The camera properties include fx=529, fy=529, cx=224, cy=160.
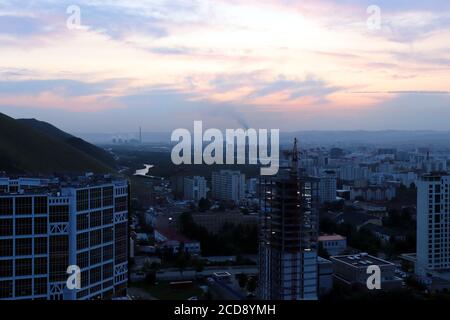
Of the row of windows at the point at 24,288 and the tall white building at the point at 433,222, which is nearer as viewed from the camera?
the row of windows at the point at 24,288

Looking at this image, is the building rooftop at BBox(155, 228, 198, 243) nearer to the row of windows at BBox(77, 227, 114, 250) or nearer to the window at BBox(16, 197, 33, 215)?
the row of windows at BBox(77, 227, 114, 250)

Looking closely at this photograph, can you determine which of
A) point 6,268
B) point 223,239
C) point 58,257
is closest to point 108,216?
point 58,257

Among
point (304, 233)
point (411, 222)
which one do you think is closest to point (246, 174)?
point (411, 222)

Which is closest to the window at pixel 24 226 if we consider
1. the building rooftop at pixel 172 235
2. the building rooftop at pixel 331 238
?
the building rooftop at pixel 172 235

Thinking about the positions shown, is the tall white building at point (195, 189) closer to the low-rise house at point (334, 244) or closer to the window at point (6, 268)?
the low-rise house at point (334, 244)

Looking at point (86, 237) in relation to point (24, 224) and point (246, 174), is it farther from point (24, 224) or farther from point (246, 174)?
point (246, 174)

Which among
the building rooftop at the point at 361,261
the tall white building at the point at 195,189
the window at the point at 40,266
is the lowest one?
the building rooftop at the point at 361,261

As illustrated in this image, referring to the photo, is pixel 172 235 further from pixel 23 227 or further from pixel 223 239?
pixel 23 227
